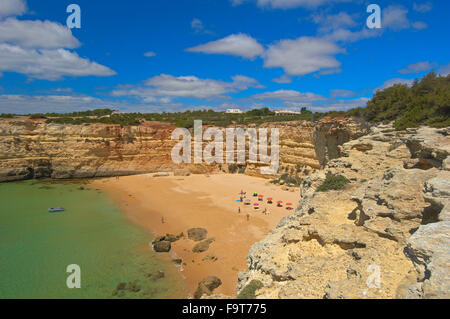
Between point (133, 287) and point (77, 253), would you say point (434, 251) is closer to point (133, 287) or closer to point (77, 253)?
point (133, 287)

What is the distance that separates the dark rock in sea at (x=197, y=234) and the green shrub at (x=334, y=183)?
8.67m

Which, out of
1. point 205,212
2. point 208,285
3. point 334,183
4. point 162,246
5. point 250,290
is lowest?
point 208,285

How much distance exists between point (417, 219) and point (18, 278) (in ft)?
50.3

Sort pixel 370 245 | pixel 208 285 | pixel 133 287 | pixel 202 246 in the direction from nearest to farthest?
pixel 370 245 < pixel 208 285 < pixel 133 287 < pixel 202 246

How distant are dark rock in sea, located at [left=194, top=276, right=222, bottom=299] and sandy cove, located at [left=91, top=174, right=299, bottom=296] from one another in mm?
231

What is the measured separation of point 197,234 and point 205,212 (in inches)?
159

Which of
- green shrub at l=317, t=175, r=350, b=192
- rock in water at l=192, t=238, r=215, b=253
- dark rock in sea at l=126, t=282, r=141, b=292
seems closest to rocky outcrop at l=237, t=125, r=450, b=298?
green shrub at l=317, t=175, r=350, b=192

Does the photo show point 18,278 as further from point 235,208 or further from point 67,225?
point 235,208

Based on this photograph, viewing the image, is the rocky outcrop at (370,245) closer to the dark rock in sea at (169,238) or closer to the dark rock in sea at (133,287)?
the dark rock in sea at (133,287)

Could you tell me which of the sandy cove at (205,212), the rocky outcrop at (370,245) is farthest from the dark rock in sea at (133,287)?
the rocky outcrop at (370,245)

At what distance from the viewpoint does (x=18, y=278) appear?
466 inches

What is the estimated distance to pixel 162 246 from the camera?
46.9 feet

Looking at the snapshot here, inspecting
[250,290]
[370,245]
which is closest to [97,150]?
[250,290]
